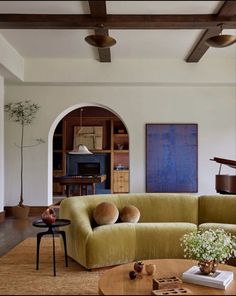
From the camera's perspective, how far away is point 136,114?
26.6 ft

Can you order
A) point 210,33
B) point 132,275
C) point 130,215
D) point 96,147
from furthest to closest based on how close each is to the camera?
point 96,147, point 210,33, point 130,215, point 132,275

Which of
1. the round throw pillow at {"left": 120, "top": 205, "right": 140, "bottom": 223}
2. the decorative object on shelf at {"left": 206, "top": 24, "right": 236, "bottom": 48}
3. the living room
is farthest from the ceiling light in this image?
the round throw pillow at {"left": 120, "top": 205, "right": 140, "bottom": 223}

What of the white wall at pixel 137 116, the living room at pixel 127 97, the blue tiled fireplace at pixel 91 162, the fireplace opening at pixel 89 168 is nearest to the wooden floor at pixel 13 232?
the living room at pixel 127 97

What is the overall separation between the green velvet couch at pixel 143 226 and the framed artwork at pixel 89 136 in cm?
848

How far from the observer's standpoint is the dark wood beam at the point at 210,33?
487cm

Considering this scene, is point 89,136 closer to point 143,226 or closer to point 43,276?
point 143,226

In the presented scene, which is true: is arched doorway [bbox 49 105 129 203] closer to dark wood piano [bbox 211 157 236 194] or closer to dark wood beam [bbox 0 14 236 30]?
dark wood piano [bbox 211 157 236 194]

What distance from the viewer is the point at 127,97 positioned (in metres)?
8.09

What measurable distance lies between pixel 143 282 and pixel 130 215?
1896 mm

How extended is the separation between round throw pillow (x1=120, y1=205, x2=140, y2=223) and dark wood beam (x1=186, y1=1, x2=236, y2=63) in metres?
2.90

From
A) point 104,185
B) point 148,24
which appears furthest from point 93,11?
point 104,185

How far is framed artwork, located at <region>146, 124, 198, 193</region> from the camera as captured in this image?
26.3 ft

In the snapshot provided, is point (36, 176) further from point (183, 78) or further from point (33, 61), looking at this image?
point (183, 78)

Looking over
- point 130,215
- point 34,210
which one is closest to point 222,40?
point 130,215
